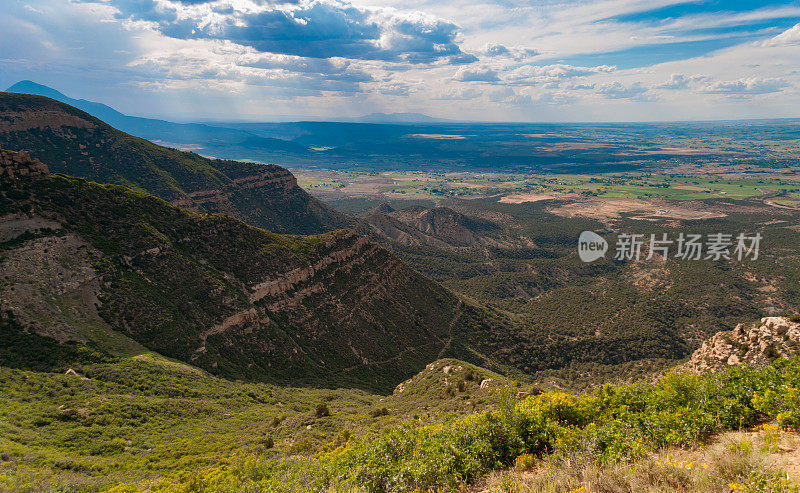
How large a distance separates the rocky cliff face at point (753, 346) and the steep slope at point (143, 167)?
124675mm

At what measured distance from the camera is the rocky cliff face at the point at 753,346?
30.4m

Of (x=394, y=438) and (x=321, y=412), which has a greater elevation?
(x=394, y=438)

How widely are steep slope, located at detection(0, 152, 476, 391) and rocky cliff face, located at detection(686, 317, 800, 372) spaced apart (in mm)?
41835

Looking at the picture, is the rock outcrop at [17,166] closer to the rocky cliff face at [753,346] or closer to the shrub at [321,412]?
the shrub at [321,412]

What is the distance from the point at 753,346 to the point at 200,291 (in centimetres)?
6511

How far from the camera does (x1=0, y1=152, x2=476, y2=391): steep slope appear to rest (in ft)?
137

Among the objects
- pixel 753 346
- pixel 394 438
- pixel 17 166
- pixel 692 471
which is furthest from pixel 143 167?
pixel 753 346

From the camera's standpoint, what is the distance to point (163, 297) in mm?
48281

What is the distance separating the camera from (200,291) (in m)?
52.3

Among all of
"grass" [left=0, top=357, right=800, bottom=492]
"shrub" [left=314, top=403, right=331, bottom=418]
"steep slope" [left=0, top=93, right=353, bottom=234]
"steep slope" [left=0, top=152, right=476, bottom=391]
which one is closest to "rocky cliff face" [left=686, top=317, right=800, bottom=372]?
"grass" [left=0, top=357, right=800, bottom=492]

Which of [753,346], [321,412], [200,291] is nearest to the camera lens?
[753,346]

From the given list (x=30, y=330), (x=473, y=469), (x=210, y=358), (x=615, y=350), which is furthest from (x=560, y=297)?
(x=30, y=330)

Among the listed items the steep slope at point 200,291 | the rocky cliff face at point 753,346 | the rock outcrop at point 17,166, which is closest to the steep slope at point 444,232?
the steep slope at point 200,291

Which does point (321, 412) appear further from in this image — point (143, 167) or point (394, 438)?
point (143, 167)
